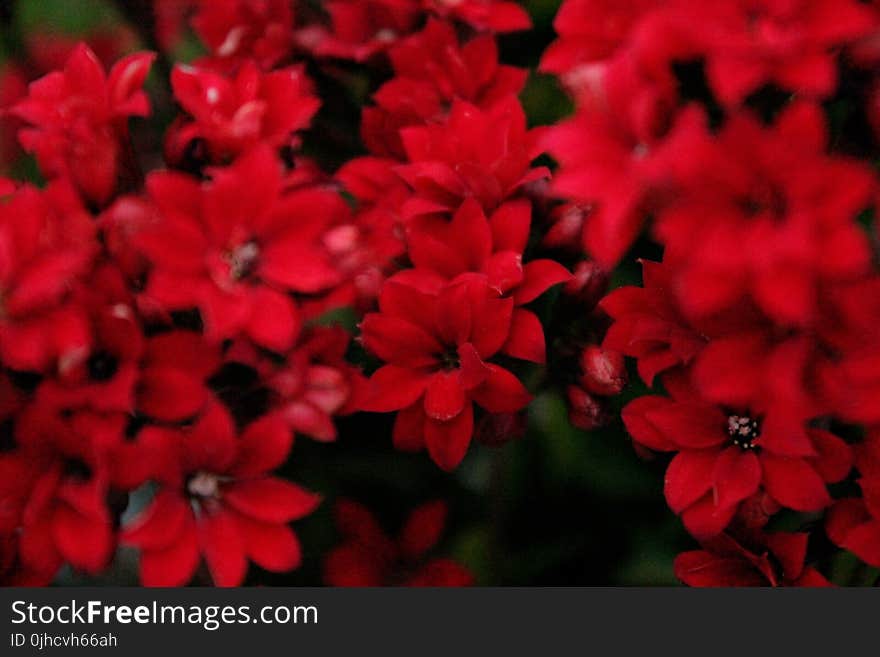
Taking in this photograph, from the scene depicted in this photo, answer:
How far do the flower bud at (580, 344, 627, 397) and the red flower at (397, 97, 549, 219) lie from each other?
133 mm

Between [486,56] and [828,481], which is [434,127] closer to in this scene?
[486,56]

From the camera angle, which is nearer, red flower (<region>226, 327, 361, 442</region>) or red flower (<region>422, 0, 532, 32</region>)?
red flower (<region>226, 327, 361, 442</region>)

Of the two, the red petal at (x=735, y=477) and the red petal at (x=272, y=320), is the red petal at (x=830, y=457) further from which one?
the red petal at (x=272, y=320)

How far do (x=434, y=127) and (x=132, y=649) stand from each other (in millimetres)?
434

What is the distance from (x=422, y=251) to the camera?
0.70m

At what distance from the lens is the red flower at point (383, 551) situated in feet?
2.95

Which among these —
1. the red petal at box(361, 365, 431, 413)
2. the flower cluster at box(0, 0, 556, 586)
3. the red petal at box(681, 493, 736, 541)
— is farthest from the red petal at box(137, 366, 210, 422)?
the red petal at box(681, 493, 736, 541)

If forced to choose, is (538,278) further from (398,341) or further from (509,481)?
(509,481)

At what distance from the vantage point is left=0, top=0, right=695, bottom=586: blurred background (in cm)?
95

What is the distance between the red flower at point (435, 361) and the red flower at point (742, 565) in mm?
173

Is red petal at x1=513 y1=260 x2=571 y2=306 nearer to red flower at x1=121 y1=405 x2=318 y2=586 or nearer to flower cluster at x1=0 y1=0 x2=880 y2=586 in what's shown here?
flower cluster at x1=0 y1=0 x2=880 y2=586

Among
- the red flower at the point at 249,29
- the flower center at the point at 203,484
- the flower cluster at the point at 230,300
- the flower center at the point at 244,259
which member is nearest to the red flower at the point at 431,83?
the flower cluster at the point at 230,300

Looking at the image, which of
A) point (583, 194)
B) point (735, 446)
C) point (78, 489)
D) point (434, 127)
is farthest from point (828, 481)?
point (78, 489)

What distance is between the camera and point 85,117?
2.26ft
